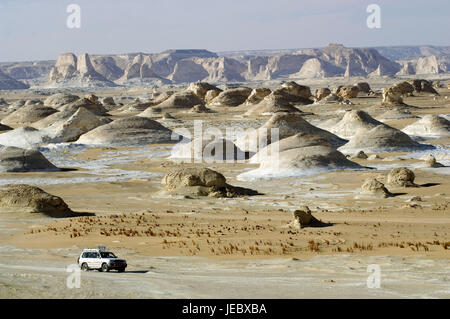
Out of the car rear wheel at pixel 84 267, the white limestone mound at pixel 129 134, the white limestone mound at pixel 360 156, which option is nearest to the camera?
the car rear wheel at pixel 84 267

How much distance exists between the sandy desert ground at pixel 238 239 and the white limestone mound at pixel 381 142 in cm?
708

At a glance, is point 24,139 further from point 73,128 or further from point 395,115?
point 395,115

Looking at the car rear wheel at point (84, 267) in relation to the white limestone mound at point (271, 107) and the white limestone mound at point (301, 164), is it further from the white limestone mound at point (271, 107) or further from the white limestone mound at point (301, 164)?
the white limestone mound at point (271, 107)

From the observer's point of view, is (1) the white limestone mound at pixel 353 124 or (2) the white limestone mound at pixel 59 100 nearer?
(1) the white limestone mound at pixel 353 124

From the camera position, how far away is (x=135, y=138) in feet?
202

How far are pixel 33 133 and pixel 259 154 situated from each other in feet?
88.6

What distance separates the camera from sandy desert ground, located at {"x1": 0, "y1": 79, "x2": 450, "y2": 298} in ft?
39.3

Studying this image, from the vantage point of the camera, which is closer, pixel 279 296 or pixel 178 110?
pixel 279 296

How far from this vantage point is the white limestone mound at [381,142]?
4944 cm

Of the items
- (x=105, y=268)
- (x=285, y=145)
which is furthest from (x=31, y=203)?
(x=285, y=145)

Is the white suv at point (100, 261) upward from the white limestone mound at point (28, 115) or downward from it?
downward

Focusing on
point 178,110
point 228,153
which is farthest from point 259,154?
point 178,110

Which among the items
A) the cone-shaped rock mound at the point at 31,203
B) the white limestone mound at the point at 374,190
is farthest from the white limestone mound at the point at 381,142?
the cone-shaped rock mound at the point at 31,203

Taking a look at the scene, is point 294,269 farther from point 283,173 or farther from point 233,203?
point 283,173
